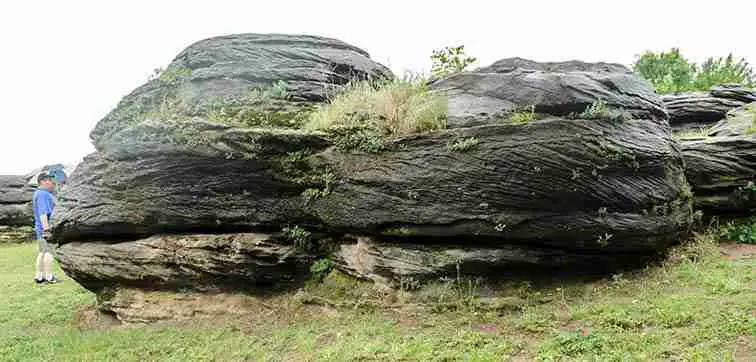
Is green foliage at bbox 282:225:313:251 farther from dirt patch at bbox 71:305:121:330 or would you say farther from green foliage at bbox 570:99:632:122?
green foliage at bbox 570:99:632:122

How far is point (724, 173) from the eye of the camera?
32.0 feet

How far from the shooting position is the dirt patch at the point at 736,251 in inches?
320

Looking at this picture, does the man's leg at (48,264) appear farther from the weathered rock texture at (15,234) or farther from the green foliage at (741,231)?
the green foliage at (741,231)

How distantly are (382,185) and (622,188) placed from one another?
3773mm

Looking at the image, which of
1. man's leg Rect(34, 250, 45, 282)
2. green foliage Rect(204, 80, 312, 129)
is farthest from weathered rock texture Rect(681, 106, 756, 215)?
man's leg Rect(34, 250, 45, 282)

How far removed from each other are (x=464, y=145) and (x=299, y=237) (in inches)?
130

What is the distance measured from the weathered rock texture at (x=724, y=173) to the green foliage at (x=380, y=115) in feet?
20.8

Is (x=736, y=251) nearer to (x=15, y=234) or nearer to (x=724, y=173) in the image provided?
(x=724, y=173)

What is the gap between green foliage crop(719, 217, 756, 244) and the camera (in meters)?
9.07

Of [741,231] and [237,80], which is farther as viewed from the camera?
[237,80]

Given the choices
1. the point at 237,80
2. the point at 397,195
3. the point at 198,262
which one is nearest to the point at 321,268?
the point at 397,195

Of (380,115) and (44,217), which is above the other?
(380,115)

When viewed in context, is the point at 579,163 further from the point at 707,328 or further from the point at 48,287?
the point at 48,287

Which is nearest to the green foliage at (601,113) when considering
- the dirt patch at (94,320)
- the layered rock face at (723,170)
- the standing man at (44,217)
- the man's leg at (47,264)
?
the layered rock face at (723,170)
